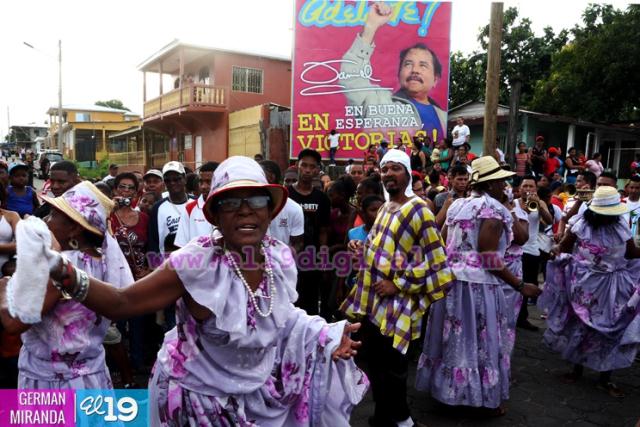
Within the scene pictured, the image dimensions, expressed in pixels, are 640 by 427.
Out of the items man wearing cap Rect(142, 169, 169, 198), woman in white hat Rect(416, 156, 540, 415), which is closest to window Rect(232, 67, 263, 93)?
man wearing cap Rect(142, 169, 169, 198)

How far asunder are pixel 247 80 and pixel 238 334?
71.2 feet

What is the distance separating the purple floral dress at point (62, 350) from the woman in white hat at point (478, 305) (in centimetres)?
254

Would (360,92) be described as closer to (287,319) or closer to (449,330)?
(449,330)

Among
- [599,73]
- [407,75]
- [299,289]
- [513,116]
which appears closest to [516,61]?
[599,73]

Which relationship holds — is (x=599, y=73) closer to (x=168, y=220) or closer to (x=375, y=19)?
(x=375, y=19)

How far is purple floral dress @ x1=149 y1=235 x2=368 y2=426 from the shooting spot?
6.37ft

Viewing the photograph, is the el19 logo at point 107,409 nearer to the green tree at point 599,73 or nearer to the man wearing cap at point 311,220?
the man wearing cap at point 311,220

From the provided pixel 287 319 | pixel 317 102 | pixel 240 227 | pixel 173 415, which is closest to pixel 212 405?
pixel 173 415

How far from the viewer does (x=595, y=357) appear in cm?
450

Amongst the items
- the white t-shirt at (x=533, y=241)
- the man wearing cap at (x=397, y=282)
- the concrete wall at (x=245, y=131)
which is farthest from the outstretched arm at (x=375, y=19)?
the man wearing cap at (x=397, y=282)

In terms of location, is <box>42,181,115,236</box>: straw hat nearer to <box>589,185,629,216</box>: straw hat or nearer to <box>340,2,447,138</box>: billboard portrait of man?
<box>589,185,629,216</box>: straw hat

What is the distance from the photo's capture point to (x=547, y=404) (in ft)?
13.6

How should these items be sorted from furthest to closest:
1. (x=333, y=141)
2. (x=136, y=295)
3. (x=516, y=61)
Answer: (x=516, y=61) < (x=333, y=141) < (x=136, y=295)

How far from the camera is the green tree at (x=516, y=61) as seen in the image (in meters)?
27.1
